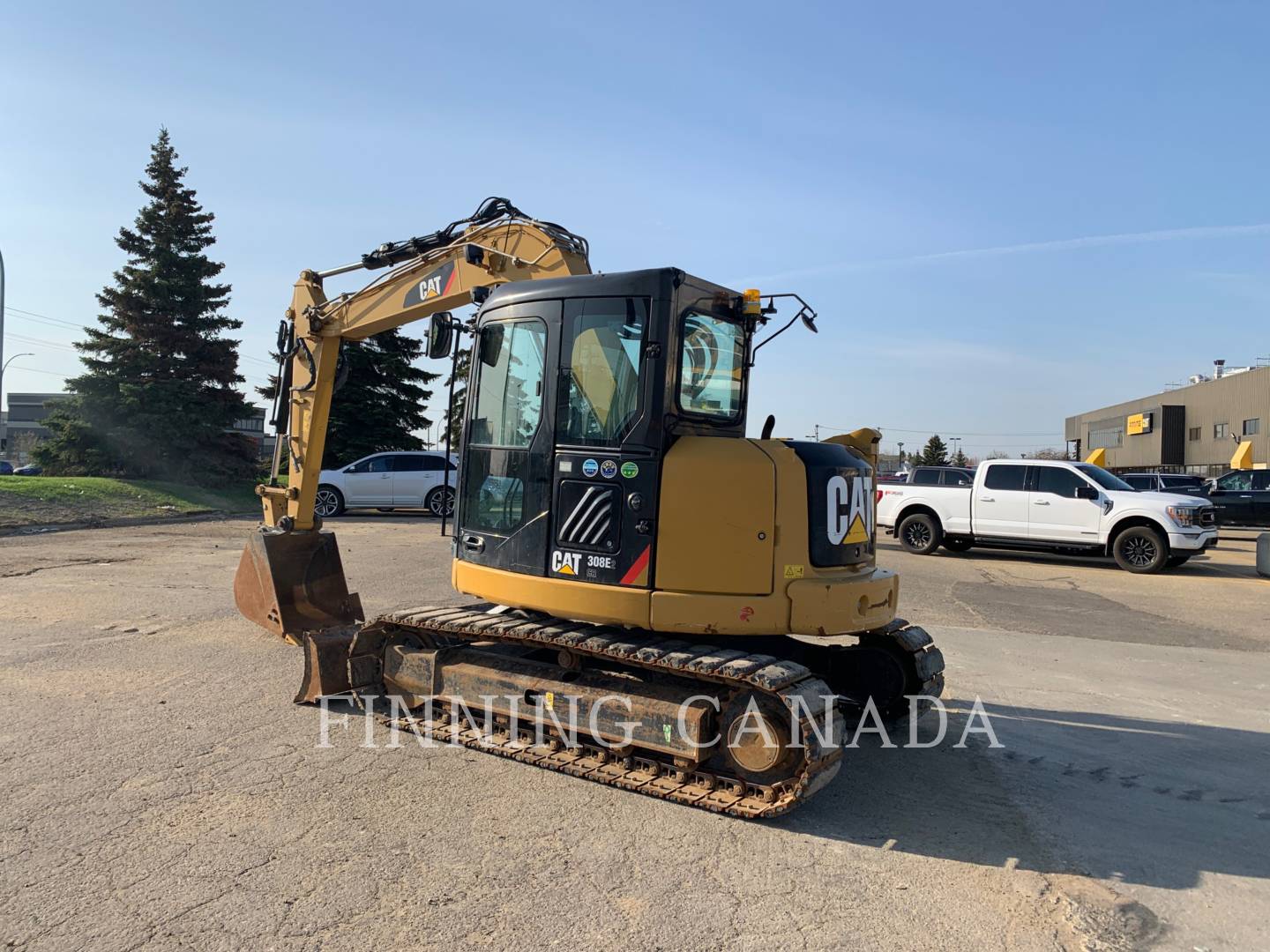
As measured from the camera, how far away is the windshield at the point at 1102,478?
620 inches

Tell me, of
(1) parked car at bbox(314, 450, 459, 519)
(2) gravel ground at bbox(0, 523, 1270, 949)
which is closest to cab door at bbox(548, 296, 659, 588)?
(2) gravel ground at bbox(0, 523, 1270, 949)

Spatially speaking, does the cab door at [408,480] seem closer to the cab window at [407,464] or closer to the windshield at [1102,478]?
the cab window at [407,464]

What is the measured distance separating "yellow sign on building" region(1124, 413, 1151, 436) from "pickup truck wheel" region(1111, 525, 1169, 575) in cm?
5365

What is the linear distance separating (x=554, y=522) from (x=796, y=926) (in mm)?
2519

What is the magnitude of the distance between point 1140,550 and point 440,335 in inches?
551

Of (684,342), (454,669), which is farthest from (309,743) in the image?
(684,342)

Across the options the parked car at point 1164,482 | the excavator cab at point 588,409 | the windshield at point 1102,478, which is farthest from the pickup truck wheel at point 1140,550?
the excavator cab at point 588,409

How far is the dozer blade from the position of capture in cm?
756

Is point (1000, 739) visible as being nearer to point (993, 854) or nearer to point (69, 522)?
point (993, 854)

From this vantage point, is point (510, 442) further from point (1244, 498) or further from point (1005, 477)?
point (1244, 498)

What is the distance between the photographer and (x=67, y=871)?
3.70 metres

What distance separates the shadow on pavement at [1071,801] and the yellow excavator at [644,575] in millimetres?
446

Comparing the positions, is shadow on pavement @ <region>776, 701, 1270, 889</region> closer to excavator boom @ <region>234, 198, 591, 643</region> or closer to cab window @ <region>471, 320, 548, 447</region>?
cab window @ <region>471, 320, 548, 447</region>

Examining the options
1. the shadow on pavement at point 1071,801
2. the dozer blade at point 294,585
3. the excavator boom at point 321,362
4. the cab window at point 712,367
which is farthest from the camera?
the dozer blade at point 294,585
